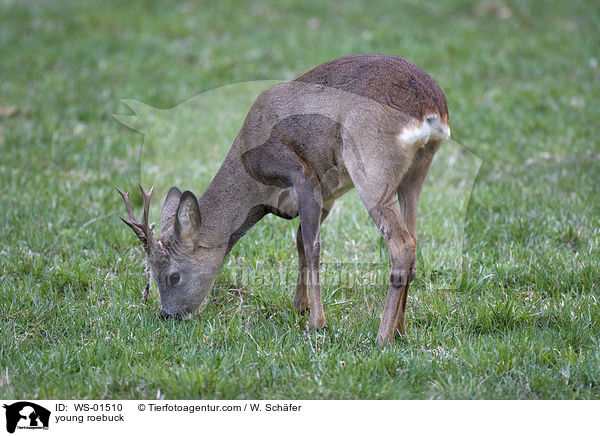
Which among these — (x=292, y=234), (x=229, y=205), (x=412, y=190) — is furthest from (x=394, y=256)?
(x=292, y=234)

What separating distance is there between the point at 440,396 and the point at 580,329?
1.20m

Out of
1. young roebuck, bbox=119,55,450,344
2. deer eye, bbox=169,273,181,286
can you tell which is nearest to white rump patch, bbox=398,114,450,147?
young roebuck, bbox=119,55,450,344

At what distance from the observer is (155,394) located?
3.95 m

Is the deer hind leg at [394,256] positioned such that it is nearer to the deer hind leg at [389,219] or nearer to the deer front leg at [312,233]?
the deer hind leg at [389,219]

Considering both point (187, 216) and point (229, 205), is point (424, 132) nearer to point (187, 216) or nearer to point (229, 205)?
point (229, 205)

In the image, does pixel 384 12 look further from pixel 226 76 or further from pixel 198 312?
pixel 198 312

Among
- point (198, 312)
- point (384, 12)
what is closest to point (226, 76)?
point (384, 12)

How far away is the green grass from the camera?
4.16 m

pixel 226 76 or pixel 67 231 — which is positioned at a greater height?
pixel 226 76

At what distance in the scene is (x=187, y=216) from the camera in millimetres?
4867
